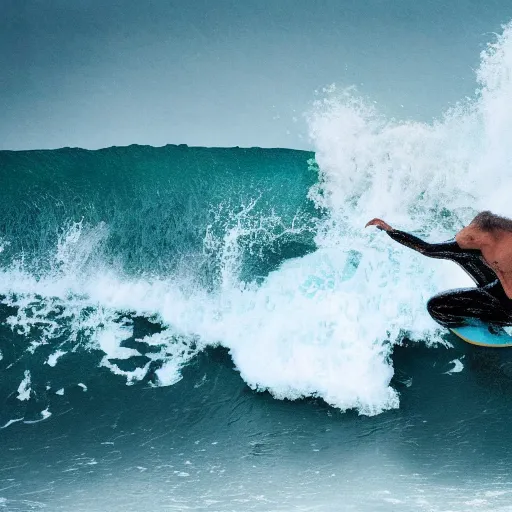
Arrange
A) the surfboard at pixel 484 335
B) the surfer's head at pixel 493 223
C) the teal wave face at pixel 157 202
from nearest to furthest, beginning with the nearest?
the surfer's head at pixel 493 223, the surfboard at pixel 484 335, the teal wave face at pixel 157 202

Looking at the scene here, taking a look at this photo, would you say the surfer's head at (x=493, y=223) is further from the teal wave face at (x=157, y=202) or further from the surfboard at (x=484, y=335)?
the teal wave face at (x=157, y=202)

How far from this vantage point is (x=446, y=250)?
3305 mm

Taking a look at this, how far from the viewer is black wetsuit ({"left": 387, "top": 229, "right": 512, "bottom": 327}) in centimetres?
332

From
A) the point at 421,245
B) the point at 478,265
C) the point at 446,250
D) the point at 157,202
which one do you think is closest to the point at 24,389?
the point at 157,202

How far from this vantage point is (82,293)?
7.65 m

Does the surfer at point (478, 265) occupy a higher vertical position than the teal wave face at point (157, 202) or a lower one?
lower

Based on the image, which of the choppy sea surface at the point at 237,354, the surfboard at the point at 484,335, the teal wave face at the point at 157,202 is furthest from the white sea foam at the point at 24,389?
the surfboard at the point at 484,335

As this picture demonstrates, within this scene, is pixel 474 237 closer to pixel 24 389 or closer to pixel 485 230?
pixel 485 230

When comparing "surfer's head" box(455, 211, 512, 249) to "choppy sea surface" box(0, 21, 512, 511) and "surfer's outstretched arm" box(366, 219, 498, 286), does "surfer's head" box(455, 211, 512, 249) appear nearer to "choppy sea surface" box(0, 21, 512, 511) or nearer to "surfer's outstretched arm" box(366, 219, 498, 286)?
"surfer's outstretched arm" box(366, 219, 498, 286)

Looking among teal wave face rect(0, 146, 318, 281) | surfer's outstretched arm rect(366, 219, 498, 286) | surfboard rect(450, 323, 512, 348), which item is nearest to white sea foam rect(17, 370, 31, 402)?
teal wave face rect(0, 146, 318, 281)

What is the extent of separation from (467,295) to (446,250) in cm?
60

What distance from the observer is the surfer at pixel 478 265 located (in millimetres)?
2980

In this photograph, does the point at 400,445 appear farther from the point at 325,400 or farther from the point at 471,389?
the point at 471,389

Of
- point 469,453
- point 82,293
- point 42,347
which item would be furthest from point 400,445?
point 82,293
